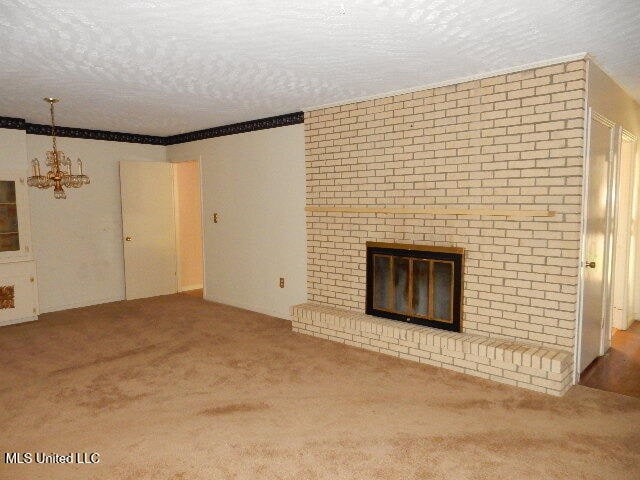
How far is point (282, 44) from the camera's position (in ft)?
9.45

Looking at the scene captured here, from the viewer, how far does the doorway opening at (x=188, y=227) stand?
7164 millimetres

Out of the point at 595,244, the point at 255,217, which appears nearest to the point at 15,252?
the point at 255,217

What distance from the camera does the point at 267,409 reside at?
10.2 ft

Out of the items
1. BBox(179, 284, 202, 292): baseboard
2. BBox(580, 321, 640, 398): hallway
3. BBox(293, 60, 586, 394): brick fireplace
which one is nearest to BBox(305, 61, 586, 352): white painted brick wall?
BBox(293, 60, 586, 394): brick fireplace

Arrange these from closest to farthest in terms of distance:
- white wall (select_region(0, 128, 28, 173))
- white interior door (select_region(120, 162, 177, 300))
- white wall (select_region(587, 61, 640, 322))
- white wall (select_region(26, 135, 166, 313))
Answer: white wall (select_region(587, 61, 640, 322)) → white wall (select_region(0, 128, 28, 173)) → white wall (select_region(26, 135, 166, 313)) → white interior door (select_region(120, 162, 177, 300))

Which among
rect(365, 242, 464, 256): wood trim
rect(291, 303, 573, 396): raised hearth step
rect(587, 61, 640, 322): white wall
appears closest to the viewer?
rect(291, 303, 573, 396): raised hearth step

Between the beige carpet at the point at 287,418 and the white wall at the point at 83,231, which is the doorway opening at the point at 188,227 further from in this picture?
the beige carpet at the point at 287,418

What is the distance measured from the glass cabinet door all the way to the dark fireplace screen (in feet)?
13.6

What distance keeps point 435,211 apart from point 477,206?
1.14ft

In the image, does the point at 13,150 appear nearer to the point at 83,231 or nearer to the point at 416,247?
the point at 83,231

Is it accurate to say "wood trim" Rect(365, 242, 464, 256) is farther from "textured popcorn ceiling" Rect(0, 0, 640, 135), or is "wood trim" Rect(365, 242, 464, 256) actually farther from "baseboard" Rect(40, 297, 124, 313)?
"baseboard" Rect(40, 297, 124, 313)

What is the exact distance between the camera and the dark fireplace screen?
12.8ft

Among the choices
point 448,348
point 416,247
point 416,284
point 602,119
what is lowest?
point 448,348

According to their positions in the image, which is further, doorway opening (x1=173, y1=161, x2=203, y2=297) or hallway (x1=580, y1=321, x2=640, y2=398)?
doorway opening (x1=173, y1=161, x2=203, y2=297)
